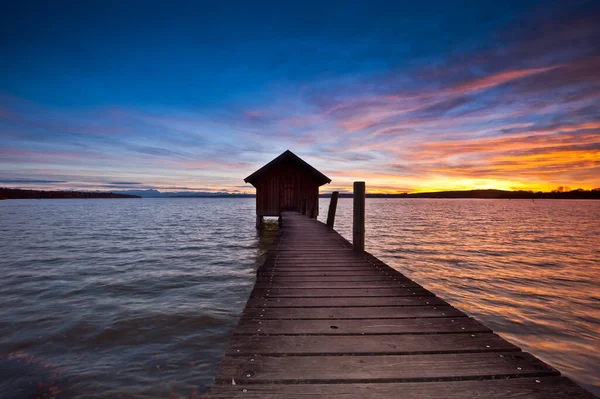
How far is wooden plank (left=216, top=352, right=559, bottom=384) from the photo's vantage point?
92.8 inches

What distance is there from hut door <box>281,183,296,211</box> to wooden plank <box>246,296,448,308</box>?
1799 cm

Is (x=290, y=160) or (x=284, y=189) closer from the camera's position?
(x=290, y=160)

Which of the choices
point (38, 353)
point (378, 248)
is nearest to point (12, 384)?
point (38, 353)

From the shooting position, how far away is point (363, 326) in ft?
11.0

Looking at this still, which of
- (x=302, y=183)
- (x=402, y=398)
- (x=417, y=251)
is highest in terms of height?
(x=302, y=183)

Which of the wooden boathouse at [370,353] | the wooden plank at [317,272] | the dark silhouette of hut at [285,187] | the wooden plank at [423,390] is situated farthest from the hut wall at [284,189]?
the wooden plank at [423,390]

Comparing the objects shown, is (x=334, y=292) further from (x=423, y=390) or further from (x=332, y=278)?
(x=423, y=390)

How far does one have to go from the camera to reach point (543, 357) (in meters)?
5.78

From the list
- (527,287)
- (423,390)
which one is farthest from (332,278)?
(527,287)

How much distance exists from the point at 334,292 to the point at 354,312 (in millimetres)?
884

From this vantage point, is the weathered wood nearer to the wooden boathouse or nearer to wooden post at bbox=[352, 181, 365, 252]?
the wooden boathouse

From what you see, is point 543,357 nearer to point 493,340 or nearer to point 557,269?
point 493,340

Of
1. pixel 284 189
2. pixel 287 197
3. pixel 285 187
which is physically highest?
pixel 285 187

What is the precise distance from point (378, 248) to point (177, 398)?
15418 mm
